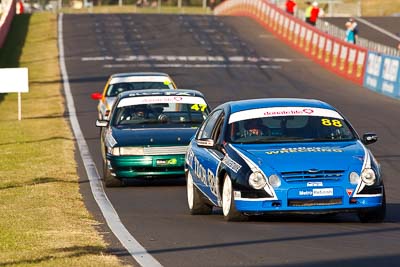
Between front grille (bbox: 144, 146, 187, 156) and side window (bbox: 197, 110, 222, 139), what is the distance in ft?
9.94

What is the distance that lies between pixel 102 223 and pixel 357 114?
59.7 ft

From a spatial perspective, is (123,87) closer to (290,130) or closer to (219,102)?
(219,102)

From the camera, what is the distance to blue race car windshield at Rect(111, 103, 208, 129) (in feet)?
59.6

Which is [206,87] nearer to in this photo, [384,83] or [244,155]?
[384,83]

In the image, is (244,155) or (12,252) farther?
(244,155)

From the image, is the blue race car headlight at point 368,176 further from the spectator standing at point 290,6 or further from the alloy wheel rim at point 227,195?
the spectator standing at point 290,6

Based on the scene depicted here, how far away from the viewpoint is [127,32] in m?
61.9

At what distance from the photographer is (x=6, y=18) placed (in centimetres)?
5956

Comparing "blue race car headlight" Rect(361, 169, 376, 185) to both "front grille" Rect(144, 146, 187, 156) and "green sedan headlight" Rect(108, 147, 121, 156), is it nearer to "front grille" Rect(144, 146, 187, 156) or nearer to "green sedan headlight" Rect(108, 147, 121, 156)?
"front grille" Rect(144, 146, 187, 156)

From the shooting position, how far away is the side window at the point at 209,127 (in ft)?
44.5

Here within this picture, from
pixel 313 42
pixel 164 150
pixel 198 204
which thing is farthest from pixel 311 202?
pixel 313 42

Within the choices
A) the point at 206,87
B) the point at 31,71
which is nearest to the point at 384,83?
the point at 206,87

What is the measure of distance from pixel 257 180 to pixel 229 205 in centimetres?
53

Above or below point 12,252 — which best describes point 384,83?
below
